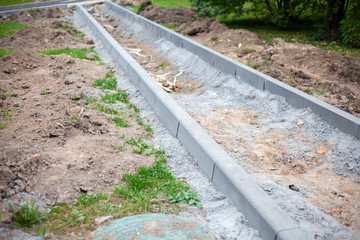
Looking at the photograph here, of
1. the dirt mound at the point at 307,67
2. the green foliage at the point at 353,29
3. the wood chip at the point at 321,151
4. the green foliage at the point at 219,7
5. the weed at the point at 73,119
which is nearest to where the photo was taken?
the wood chip at the point at 321,151

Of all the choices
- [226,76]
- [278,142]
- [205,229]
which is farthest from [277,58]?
[205,229]

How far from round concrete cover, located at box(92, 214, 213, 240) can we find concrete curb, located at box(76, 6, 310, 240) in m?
0.51

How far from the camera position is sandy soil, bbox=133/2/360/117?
620 centimetres

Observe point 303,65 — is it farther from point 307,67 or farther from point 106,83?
Result: point 106,83

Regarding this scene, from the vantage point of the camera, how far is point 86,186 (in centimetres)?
366

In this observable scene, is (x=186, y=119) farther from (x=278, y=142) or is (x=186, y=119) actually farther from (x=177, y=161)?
(x=278, y=142)

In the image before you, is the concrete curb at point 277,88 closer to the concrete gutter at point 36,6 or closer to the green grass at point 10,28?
the green grass at point 10,28

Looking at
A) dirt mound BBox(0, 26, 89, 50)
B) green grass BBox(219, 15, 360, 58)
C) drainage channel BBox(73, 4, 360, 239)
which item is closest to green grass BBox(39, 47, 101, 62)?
dirt mound BBox(0, 26, 89, 50)

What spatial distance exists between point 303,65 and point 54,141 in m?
5.97

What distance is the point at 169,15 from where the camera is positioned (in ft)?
53.0

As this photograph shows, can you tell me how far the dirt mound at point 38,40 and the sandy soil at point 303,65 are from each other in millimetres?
4551

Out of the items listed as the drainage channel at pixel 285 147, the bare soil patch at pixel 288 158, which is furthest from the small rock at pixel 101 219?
the bare soil patch at pixel 288 158

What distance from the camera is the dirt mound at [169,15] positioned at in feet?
51.0

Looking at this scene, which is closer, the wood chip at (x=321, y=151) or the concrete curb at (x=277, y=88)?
the wood chip at (x=321, y=151)
